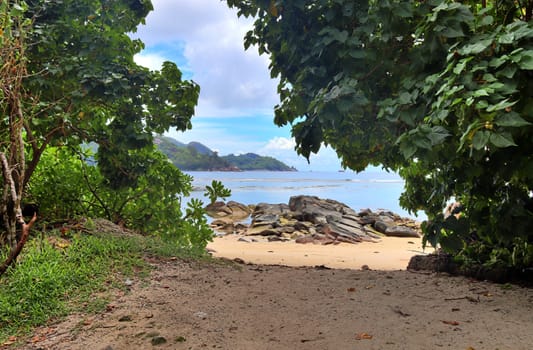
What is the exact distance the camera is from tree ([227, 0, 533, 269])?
2.06 metres

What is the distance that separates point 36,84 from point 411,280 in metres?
4.56

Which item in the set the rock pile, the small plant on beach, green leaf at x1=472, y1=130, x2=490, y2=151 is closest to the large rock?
the rock pile

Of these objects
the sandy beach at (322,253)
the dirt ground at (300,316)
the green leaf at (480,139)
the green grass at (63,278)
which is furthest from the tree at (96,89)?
the green leaf at (480,139)

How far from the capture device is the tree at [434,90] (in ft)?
6.77

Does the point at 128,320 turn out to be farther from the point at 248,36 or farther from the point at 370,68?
the point at 248,36

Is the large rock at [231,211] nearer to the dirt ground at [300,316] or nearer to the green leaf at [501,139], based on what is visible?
the dirt ground at [300,316]

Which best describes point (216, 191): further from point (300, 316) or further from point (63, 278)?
point (300, 316)

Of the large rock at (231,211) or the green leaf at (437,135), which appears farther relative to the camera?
the large rock at (231,211)

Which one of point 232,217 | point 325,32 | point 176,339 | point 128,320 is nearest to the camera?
point 176,339

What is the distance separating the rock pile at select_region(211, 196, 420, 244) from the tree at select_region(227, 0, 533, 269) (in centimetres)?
579

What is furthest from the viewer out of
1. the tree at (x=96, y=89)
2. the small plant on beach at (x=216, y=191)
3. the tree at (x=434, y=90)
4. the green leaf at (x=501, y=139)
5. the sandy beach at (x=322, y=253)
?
the sandy beach at (x=322, y=253)

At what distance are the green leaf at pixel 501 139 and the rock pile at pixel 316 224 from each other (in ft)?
24.5

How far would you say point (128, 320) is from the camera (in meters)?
2.67

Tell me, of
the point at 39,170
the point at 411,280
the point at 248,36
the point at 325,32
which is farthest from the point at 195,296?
the point at 39,170
